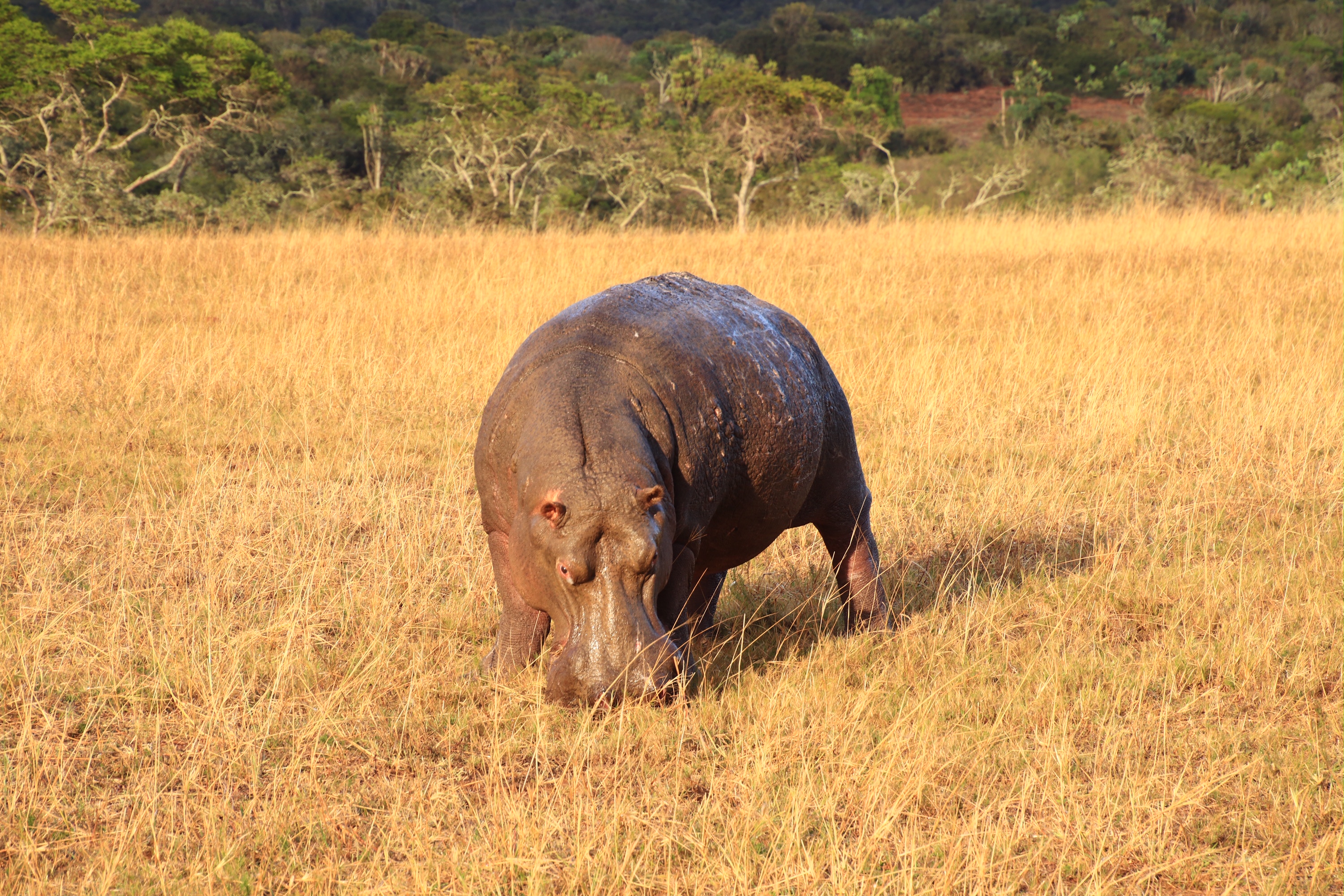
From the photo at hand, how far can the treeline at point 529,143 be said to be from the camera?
2039 centimetres

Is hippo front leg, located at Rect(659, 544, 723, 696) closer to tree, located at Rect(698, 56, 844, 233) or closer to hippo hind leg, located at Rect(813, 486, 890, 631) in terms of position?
hippo hind leg, located at Rect(813, 486, 890, 631)

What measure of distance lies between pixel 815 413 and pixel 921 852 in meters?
1.52

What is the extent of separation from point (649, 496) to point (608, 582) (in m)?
0.26

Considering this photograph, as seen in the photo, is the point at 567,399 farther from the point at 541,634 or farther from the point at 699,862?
the point at 699,862

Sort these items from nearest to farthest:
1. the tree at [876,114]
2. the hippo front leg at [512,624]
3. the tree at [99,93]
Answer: the hippo front leg at [512,624], the tree at [99,93], the tree at [876,114]

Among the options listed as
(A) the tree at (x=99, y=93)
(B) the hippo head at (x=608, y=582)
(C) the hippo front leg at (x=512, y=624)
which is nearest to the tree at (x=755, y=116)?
(A) the tree at (x=99, y=93)

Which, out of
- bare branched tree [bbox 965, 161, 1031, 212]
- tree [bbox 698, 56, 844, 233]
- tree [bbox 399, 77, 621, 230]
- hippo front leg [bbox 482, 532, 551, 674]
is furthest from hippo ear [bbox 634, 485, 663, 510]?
tree [bbox 698, 56, 844, 233]

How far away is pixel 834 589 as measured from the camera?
4.76 m

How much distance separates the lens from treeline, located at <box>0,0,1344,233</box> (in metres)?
20.4

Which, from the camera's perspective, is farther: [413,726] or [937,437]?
[937,437]

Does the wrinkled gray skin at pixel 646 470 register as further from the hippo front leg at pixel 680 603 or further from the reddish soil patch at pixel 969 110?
the reddish soil patch at pixel 969 110

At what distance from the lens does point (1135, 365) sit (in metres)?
8.41

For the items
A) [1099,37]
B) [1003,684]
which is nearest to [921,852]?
[1003,684]

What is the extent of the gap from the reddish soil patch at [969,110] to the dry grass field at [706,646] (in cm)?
4174
